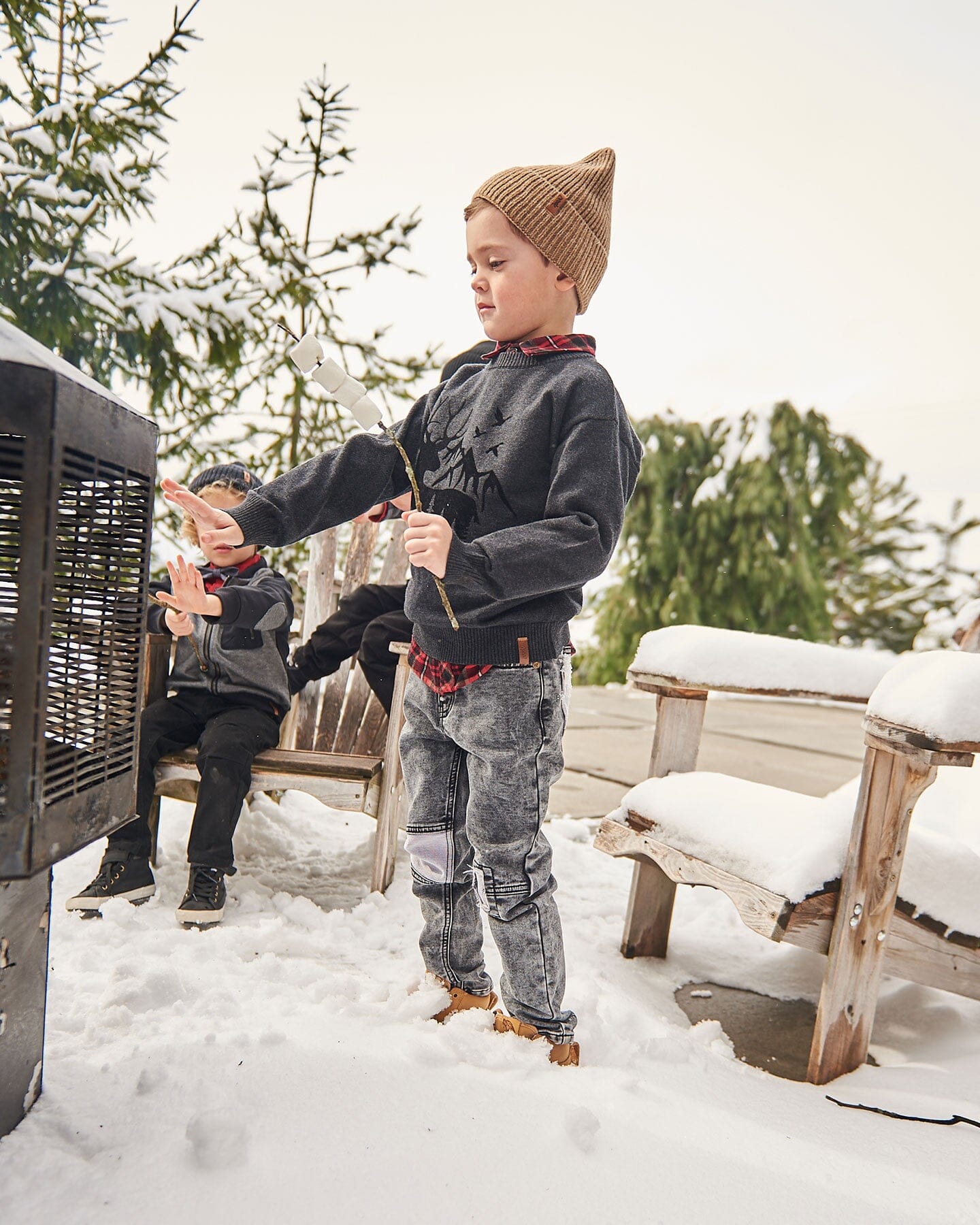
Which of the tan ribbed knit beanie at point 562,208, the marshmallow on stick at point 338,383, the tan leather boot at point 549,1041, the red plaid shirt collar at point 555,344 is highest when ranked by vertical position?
the tan ribbed knit beanie at point 562,208

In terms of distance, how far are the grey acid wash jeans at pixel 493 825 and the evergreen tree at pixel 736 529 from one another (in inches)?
272

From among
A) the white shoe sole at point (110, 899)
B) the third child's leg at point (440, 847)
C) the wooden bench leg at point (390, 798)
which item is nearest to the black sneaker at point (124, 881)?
the white shoe sole at point (110, 899)

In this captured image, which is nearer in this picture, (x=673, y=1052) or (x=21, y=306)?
(x=673, y=1052)

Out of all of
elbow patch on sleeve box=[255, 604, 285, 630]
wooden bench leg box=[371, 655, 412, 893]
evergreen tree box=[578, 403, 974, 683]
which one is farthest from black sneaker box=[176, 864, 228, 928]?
evergreen tree box=[578, 403, 974, 683]

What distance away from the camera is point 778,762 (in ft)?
18.1

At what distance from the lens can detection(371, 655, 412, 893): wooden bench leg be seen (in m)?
2.72

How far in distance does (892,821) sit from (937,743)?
30 cm

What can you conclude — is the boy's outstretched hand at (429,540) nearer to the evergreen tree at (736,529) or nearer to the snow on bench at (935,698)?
the snow on bench at (935,698)

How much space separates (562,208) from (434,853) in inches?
50.7

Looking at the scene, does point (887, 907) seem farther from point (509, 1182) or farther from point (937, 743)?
point (509, 1182)

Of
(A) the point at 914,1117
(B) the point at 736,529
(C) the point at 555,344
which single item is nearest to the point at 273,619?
(C) the point at 555,344

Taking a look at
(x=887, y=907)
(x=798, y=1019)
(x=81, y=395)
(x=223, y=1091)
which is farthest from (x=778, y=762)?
(x=81, y=395)

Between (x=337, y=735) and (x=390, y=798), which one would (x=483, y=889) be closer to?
(x=390, y=798)

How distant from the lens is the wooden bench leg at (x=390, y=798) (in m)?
2.72
